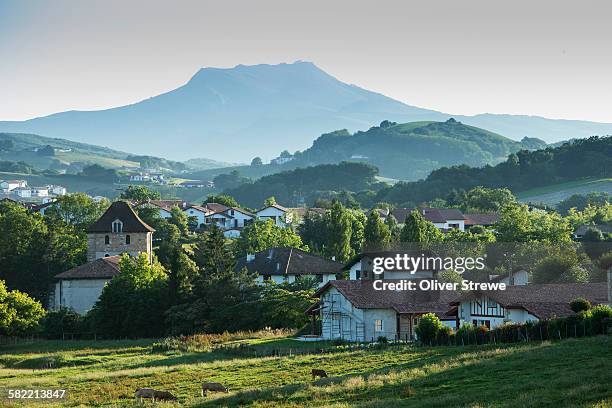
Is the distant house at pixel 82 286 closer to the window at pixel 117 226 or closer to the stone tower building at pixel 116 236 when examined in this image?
the stone tower building at pixel 116 236

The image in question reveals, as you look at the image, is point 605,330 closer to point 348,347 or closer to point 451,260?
point 348,347

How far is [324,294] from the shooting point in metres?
64.3

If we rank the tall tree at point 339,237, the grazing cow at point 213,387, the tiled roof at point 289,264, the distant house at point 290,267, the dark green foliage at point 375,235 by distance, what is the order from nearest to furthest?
the grazing cow at point 213,387, the distant house at point 290,267, the tiled roof at point 289,264, the dark green foliage at point 375,235, the tall tree at point 339,237

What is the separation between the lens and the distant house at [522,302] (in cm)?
5319

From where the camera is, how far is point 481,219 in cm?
13950

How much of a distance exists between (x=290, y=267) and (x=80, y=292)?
16.2 meters

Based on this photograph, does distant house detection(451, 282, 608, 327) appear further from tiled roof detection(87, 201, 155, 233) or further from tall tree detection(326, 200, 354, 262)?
tiled roof detection(87, 201, 155, 233)

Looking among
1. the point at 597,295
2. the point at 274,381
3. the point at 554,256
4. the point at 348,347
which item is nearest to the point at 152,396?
the point at 274,381

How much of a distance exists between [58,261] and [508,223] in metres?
40.8

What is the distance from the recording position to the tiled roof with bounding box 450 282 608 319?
2079 inches

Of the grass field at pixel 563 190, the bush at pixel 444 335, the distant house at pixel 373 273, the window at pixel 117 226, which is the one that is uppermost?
the grass field at pixel 563 190

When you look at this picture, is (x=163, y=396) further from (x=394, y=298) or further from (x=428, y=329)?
(x=394, y=298)

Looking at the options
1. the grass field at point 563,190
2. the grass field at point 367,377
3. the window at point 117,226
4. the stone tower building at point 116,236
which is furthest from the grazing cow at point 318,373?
the grass field at point 563,190

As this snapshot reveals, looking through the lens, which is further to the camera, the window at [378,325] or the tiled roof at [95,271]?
the tiled roof at [95,271]
